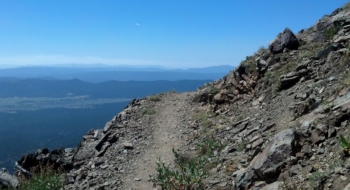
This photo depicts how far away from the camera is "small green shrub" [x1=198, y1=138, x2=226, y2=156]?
12.4 metres

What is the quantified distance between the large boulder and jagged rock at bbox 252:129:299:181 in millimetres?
11314

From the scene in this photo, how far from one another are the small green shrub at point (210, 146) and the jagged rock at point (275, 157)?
13.4ft

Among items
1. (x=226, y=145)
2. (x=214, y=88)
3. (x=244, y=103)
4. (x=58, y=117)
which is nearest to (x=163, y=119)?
(x=214, y=88)

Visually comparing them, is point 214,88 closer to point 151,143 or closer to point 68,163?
point 151,143

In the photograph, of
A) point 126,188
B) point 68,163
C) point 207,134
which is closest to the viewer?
point 126,188

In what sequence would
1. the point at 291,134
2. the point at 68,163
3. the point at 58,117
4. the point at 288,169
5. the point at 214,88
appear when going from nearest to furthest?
the point at 288,169
the point at 291,134
the point at 68,163
the point at 214,88
the point at 58,117

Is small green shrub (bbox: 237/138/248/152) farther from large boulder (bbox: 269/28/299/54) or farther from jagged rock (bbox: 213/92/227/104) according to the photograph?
large boulder (bbox: 269/28/299/54)

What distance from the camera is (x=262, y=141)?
10156 mm

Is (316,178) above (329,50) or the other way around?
the other way around

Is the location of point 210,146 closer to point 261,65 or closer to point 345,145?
point 345,145

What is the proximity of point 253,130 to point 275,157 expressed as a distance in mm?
4283

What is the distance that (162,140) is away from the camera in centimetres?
1636

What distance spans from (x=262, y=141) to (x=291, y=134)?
6.25ft

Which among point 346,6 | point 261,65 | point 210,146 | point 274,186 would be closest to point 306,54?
point 261,65
